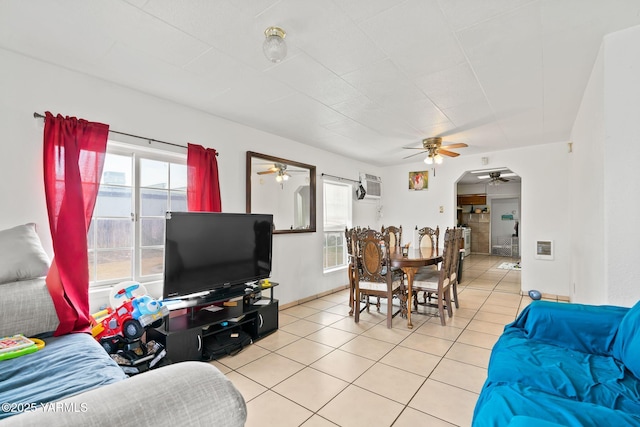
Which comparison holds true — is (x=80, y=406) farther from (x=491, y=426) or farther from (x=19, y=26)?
(x=19, y=26)

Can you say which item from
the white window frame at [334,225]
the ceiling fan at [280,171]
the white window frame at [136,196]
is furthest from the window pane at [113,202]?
the white window frame at [334,225]

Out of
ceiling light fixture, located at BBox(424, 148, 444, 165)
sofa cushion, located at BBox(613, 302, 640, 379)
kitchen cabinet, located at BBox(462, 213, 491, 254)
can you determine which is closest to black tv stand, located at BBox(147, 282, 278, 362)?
sofa cushion, located at BBox(613, 302, 640, 379)

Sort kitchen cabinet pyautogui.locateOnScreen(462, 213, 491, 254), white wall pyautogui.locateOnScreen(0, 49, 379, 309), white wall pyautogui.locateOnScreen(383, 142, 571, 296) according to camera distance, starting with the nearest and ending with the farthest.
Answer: white wall pyautogui.locateOnScreen(0, 49, 379, 309)
white wall pyautogui.locateOnScreen(383, 142, 571, 296)
kitchen cabinet pyautogui.locateOnScreen(462, 213, 491, 254)

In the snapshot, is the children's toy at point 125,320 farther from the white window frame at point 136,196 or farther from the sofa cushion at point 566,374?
the sofa cushion at point 566,374

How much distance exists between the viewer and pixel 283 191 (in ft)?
13.6

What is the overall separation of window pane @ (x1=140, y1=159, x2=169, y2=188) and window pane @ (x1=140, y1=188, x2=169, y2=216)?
0.23ft

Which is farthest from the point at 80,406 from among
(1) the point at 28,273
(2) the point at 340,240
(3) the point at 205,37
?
(2) the point at 340,240

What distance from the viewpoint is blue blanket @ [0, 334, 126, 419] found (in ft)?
3.87

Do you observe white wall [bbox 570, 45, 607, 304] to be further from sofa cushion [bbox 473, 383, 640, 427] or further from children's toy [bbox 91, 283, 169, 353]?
children's toy [bbox 91, 283, 169, 353]

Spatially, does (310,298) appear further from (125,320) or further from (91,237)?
(91,237)

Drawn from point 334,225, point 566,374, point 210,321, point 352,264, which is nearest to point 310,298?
point 352,264

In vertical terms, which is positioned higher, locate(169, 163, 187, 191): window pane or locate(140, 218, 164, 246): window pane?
locate(169, 163, 187, 191): window pane

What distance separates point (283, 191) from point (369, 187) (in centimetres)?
230

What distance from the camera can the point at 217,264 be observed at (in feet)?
9.33
